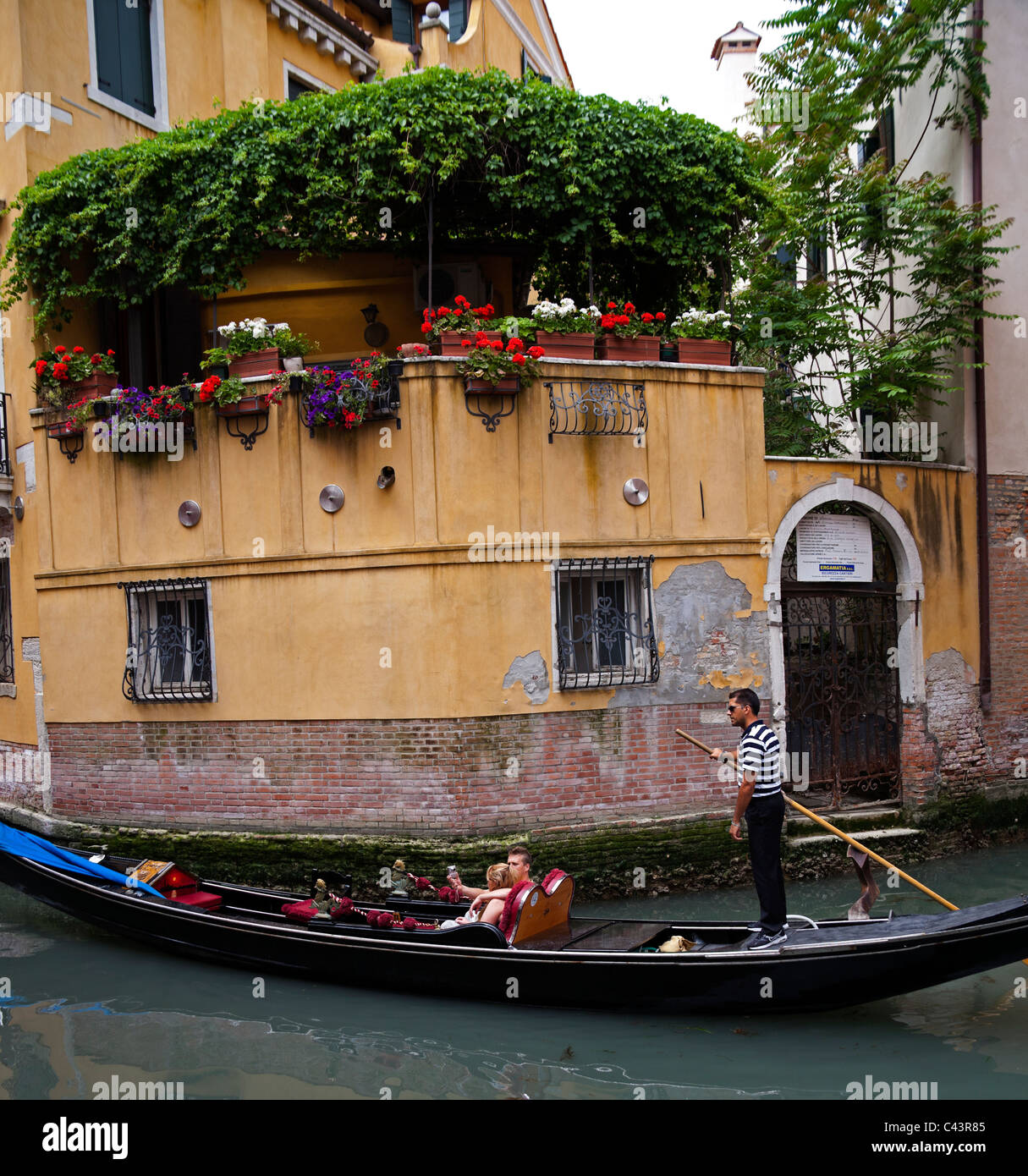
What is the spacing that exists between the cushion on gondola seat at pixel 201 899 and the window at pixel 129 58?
7.21m

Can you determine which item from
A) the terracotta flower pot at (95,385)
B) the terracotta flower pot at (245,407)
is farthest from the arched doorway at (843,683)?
the terracotta flower pot at (95,385)

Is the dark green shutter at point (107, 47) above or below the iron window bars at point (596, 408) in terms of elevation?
above

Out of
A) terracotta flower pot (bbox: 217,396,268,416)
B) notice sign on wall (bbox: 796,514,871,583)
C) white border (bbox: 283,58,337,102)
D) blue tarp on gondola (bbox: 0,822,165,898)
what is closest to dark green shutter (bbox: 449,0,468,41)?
white border (bbox: 283,58,337,102)

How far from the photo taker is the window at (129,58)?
9.98m

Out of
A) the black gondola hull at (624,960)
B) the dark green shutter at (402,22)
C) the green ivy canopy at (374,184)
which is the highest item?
the dark green shutter at (402,22)

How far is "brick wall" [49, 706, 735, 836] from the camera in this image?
25.7 feet

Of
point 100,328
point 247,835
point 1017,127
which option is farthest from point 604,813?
point 1017,127

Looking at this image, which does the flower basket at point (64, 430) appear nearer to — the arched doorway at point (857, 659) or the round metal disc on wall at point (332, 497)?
the round metal disc on wall at point (332, 497)

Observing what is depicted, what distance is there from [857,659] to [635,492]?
2659mm

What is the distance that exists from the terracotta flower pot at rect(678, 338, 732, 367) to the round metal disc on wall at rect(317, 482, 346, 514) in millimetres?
2824

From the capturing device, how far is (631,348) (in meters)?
8.32

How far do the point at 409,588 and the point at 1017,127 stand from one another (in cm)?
693
